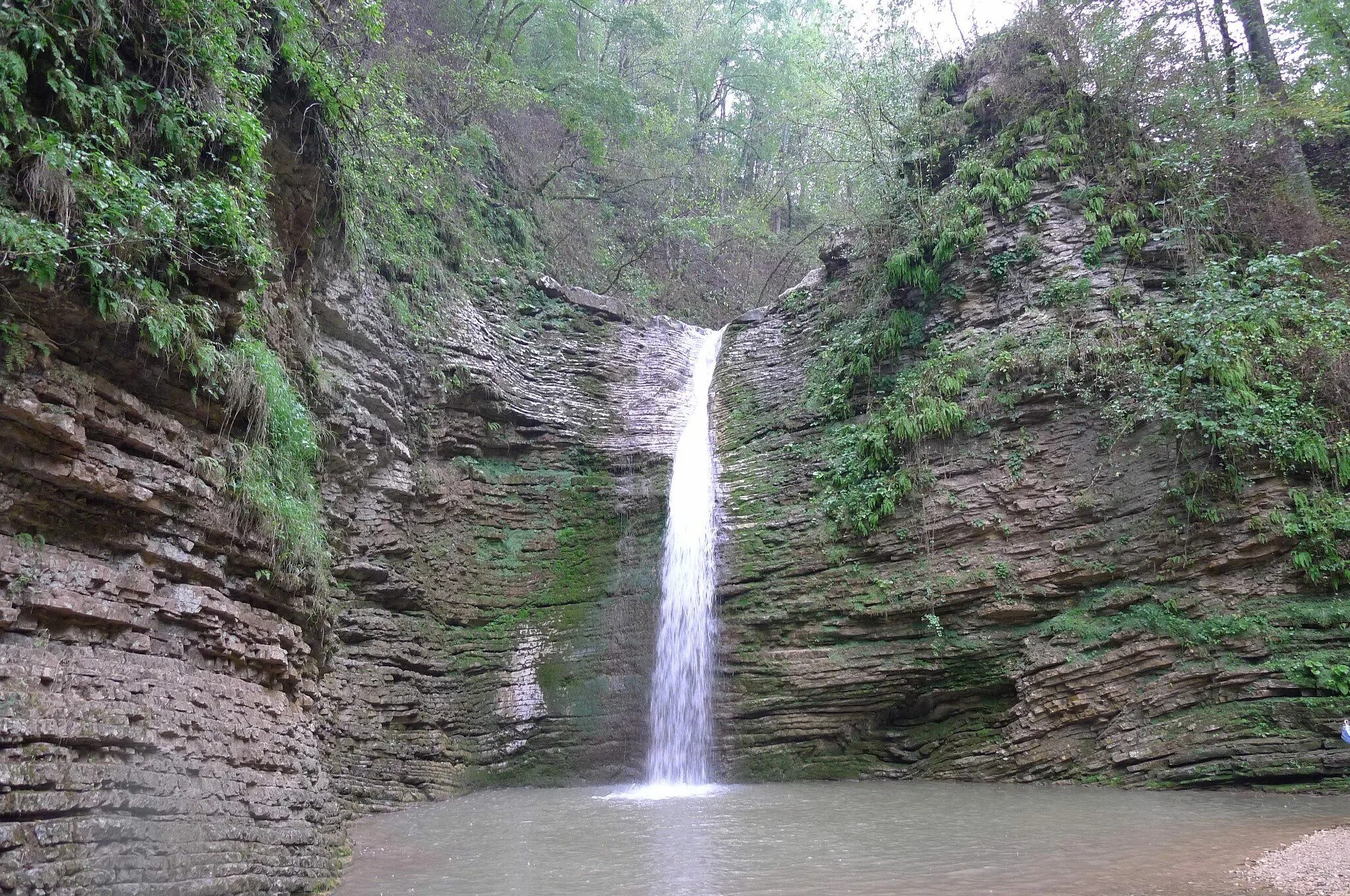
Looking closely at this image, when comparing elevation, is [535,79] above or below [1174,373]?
above

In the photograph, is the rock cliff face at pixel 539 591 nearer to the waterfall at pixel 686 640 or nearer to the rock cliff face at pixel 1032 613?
the rock cliff face at pixel 1032 613

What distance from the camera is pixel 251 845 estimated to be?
5.74 metres

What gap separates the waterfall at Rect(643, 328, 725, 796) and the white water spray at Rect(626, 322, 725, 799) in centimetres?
1

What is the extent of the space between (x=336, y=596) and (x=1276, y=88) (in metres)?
17.5

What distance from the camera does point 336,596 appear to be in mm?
11125

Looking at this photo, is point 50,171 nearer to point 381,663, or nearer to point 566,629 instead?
point 381,663

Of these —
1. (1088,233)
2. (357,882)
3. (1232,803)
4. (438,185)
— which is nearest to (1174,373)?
(1088,233)

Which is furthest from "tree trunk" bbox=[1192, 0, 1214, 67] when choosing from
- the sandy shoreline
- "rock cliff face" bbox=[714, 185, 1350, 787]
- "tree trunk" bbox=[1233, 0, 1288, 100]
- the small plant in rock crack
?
the small plant in rock crack

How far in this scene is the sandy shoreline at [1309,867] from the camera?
4876 millimetres

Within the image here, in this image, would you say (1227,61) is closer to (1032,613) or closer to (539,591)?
(1032,613)

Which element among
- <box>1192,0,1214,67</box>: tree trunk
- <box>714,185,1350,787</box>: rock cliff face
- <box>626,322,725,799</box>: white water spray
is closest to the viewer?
<box>714,185,1350,787</box>: rock cliff face

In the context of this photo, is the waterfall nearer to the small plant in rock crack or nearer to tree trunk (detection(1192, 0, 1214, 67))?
the small plant in rock crack

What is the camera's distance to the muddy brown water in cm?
564

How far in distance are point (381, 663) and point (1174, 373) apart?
1104 centimetres
